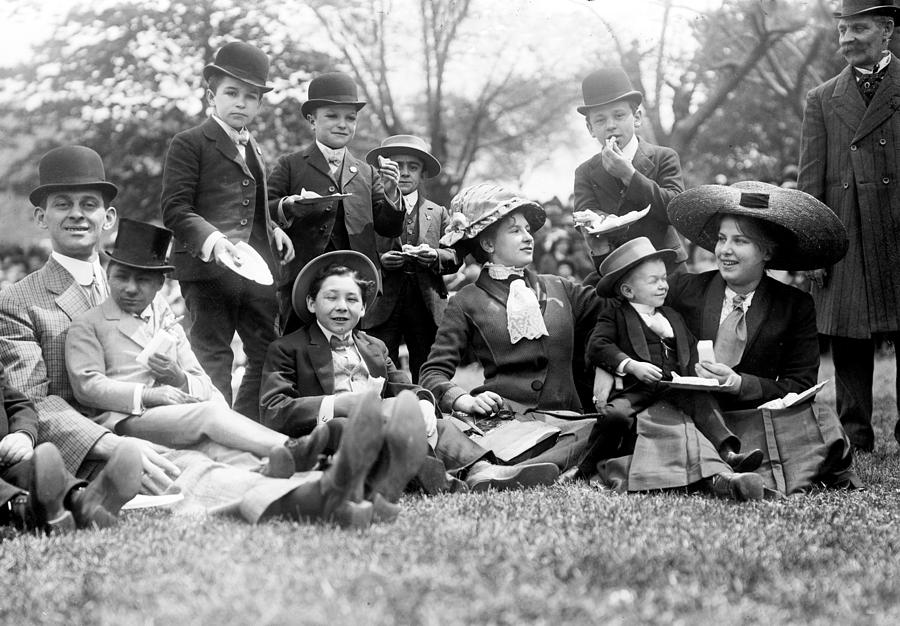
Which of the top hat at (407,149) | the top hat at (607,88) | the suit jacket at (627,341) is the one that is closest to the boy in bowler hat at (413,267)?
the top hat at (407,149)

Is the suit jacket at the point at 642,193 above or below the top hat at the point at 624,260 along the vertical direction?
above

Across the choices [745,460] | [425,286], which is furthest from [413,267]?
[745,460]

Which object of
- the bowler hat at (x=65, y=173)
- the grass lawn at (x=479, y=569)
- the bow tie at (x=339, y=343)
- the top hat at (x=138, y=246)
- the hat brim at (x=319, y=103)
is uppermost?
the hat brim at (x=319, y=103)

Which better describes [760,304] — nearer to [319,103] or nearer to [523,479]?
[523,479]

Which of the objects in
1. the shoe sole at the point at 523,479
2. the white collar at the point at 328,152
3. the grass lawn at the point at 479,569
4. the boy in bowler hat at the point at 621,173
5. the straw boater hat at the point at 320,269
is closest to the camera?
the grass lawn at the point at 479,569

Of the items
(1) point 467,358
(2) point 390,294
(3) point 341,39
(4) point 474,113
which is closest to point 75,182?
(2) point 390,294

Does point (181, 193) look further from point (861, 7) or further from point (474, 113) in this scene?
point (474, 113)

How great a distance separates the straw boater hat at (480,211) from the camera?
6.48 meters

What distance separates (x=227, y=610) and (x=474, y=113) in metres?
17.4

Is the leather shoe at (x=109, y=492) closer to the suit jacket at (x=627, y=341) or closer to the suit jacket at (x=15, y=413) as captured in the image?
the suit jacket at (x=15, y=413)

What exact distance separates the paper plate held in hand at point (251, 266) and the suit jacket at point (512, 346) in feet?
3.52

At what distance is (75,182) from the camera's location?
5.63 meters

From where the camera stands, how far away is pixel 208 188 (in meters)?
6.55

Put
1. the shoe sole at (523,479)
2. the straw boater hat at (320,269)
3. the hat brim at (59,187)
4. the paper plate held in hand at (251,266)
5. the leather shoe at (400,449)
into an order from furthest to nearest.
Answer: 1. the paper plate held in hand at (251,266)
2. the straw boater hat at (320,269)
3. the hat brim at (59,187)
4. the shoe sole at (523,479)
5. the leather shoe at (400,449)
